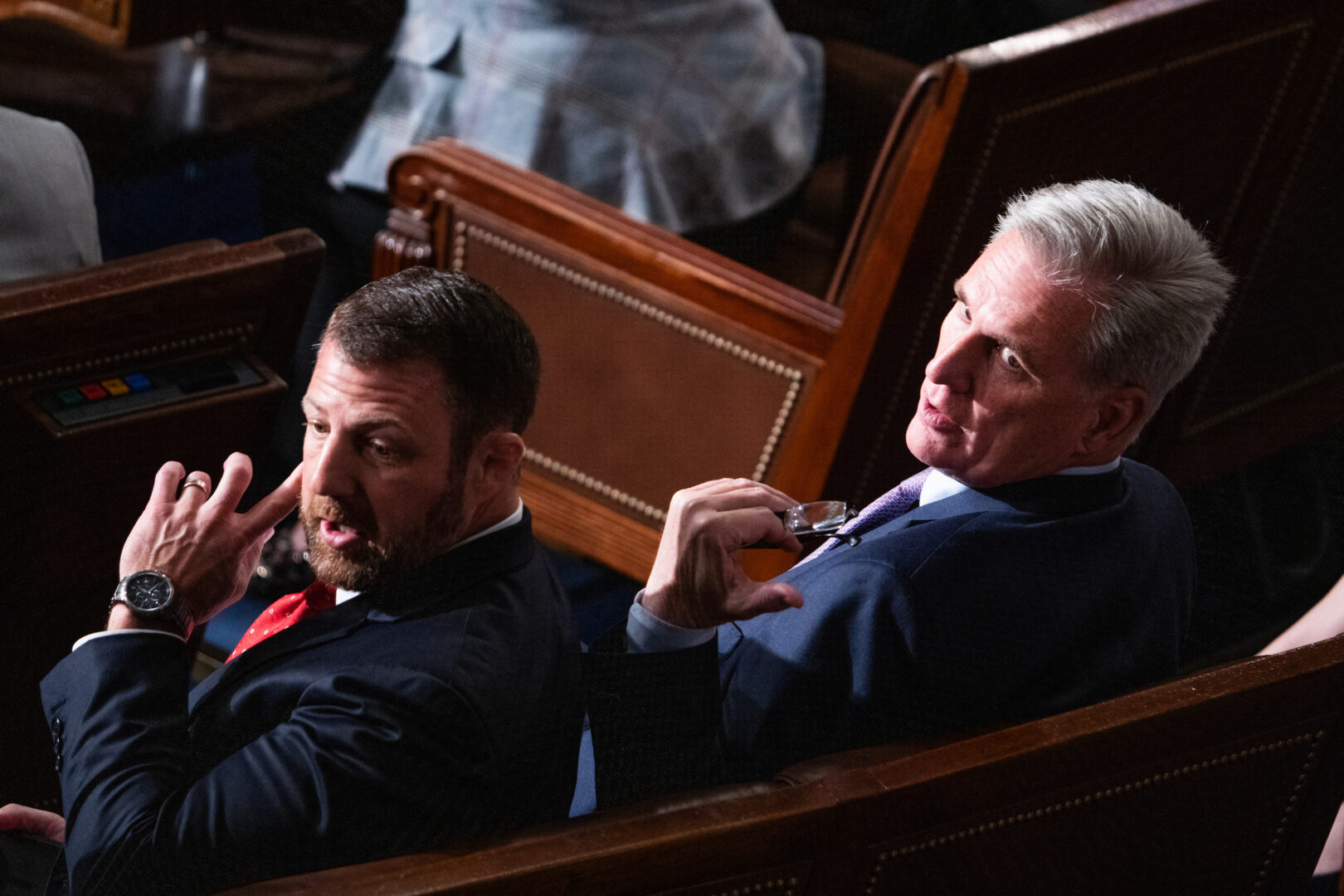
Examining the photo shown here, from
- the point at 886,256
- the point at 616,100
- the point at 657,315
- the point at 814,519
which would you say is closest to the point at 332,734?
the point at 814,519

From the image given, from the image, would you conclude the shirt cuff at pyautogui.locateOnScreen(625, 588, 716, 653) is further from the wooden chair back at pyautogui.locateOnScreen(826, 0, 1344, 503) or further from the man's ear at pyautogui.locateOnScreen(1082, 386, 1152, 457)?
the wooden chair back at pyautogui.locateOnScreen(826, 0, 1344, 503)

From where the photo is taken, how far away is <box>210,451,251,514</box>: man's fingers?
1.53 m

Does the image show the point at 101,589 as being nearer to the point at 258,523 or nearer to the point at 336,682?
the point at 258,523

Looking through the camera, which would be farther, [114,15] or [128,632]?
[114,15]

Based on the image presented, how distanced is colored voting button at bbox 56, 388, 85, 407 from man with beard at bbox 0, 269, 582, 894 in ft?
1.29

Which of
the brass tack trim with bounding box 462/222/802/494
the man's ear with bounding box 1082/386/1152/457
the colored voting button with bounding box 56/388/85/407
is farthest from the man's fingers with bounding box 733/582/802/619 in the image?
the brass tack trim with bounding box 462/222/802/494

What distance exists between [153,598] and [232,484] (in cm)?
15

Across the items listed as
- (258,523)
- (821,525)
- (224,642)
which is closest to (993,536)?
(821,525)

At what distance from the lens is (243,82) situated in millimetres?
4094

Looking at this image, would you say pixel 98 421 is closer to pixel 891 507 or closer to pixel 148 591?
pixel 148 591

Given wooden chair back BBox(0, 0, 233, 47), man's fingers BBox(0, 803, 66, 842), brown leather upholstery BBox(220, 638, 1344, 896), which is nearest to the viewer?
brown leather upholstery BBox(220, 638, 1344, 896)

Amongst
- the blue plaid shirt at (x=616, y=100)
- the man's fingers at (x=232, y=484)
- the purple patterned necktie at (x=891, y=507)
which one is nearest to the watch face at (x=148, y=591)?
the man's fingers at (x=232, y=484)

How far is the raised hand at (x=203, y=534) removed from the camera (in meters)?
1.49

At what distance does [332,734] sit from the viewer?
4.32 feet
